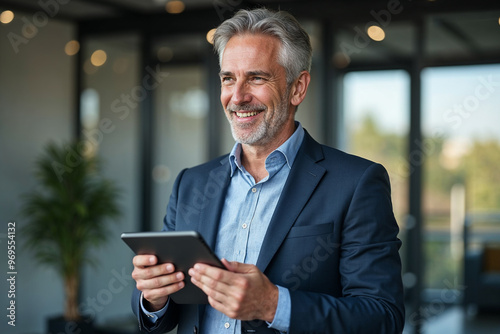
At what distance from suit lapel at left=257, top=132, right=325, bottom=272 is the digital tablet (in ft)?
0.73

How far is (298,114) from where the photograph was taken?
556 cm

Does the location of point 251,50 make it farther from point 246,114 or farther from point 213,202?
point 213,202

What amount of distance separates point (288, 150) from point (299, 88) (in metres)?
0.24

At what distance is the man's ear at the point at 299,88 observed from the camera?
2.04 metres

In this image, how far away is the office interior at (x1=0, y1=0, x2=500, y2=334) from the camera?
5328 mm

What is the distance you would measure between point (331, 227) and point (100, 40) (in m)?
5.09

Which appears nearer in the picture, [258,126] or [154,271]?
[154,271]

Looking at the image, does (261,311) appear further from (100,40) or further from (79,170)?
(100,40)

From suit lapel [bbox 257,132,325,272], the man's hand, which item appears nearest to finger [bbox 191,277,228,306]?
the man's hand

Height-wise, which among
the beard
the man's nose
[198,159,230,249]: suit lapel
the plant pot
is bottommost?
the plant pot

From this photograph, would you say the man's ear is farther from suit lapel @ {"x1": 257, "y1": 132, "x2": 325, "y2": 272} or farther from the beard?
suit lapel @ {"x1": 257, "y1": 132, "x2": 325, "y2": 272}

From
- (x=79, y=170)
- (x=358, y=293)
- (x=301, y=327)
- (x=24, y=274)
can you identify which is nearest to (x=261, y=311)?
(x=301, y=327)

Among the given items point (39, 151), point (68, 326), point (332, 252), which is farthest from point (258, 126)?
point (39, 151)

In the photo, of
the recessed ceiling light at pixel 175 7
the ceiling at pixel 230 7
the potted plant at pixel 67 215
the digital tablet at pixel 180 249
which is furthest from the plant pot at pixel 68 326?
the digital tablet at pixel 180 249
